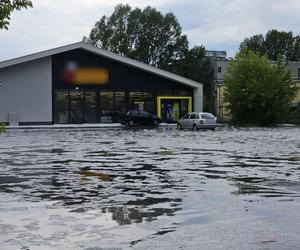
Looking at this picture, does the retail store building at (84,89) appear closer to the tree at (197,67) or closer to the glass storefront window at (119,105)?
Answer: the glass storefront window at (119,105)

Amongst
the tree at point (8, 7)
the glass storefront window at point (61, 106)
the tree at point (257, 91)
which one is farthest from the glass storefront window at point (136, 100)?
the tree at point (8, 7)

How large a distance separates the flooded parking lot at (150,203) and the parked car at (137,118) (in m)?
34.0

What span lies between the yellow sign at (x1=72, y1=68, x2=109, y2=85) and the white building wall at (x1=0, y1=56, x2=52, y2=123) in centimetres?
270

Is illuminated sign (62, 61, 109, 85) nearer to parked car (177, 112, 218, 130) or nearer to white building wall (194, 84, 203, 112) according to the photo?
white building wall (194, 84, 203, 112)

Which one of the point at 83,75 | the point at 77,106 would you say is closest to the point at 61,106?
the point at 77,106

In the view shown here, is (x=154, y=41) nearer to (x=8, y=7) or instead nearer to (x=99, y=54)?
(x=99, y=54)

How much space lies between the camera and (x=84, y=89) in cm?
5691

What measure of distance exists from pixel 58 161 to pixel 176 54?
271ft

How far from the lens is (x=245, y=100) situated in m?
59.3

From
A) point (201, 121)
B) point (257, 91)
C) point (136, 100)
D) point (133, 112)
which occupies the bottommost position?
point (201, 121)

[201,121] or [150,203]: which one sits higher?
[201,121]

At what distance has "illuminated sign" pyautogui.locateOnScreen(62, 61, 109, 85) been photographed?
5622cm

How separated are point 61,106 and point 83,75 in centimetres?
373

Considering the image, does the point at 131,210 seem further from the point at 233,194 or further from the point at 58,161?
the point at 58,161
